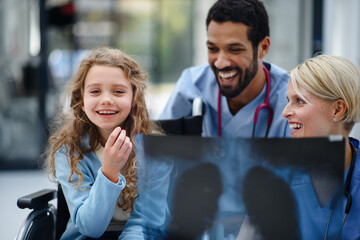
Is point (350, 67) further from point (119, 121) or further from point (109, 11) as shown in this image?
point (109, 11)

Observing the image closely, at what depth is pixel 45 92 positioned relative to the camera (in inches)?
187

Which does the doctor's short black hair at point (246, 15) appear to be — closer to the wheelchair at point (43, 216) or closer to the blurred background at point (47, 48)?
the wheelchair at point (43, 216)

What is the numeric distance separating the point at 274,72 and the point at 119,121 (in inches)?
31.4

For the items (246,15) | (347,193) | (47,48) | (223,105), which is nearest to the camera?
(347,193)

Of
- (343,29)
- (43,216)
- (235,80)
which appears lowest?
(43,216)

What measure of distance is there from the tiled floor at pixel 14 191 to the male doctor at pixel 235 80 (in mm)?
1506

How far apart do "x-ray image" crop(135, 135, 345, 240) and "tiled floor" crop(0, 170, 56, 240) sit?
6.64ft

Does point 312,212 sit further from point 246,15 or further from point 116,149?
point 246,15

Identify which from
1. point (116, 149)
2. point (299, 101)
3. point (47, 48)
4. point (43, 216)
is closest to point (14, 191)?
point (47, 48)

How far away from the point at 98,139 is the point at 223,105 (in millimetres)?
621

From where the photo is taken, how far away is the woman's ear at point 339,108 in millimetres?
1087

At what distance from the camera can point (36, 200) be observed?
137cm

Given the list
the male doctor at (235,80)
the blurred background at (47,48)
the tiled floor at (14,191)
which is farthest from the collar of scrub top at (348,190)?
the blurred background at (47,48)

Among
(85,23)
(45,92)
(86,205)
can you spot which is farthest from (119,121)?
(85,23)
